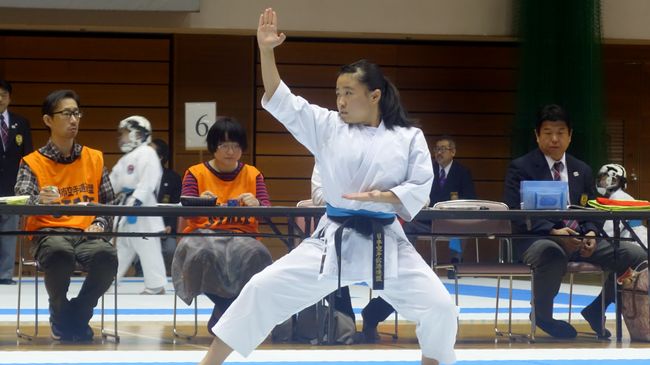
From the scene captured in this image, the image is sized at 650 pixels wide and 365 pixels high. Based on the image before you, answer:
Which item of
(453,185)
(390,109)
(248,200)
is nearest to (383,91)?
(390,109)

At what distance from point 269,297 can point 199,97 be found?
8.08m

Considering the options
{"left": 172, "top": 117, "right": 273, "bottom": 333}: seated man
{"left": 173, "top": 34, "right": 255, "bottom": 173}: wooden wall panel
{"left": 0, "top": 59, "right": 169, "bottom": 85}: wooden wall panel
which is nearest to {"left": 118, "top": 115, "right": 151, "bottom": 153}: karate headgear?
{"left": 172, "top": 117, "right": 273, "bottom": 333}: seated man

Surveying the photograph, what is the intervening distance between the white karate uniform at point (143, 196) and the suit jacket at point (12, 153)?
1305 mm

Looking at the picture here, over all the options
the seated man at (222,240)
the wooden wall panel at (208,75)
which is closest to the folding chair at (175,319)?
the seated man at (222,240)

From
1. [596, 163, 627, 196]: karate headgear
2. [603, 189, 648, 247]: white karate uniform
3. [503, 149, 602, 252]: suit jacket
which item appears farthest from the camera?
[596, 163, 627, 196]: karate headgear

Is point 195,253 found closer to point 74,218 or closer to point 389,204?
point 74,218

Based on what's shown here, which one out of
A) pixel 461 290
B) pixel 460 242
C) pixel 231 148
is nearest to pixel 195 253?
pixel 231 148

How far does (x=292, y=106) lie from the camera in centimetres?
408

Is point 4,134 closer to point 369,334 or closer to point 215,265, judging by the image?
point 215,265

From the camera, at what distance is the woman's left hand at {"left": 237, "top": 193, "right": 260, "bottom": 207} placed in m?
5.87

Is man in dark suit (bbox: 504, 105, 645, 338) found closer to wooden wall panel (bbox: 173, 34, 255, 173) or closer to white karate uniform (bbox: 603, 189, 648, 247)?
white karate uniform (bbox: 603, 189, 648, 247)

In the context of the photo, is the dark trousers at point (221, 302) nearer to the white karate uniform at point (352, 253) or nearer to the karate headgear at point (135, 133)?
the white karate uniform at point (352, 253)

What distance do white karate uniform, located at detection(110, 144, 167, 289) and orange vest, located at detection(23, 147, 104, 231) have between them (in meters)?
1.58

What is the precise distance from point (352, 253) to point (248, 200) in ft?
6.09
